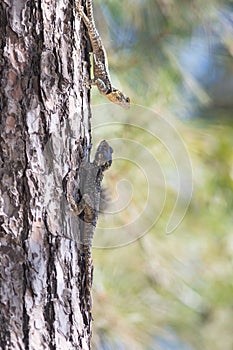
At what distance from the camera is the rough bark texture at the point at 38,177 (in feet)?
2.90

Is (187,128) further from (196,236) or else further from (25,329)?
(25,329)

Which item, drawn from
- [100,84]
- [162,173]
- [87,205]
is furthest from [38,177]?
[162,173]

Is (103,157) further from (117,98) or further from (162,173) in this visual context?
(162,173)

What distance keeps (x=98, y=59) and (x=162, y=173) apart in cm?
55

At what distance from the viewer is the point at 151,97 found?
1629 mm

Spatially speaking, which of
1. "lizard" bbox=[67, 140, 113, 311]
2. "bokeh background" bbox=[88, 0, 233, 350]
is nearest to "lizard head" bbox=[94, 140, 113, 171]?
"lizard" bbox=[67, 140, 113, 311]

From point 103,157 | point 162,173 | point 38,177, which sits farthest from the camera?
point 162,173

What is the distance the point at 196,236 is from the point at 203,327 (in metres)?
0.39

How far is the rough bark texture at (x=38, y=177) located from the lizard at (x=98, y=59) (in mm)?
36

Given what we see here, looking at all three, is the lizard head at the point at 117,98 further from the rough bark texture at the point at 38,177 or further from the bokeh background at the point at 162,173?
the bokeh background at the point at 162,173

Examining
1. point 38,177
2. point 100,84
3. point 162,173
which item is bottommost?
point 38,177

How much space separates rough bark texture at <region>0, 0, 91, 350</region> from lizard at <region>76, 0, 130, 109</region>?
36 mm

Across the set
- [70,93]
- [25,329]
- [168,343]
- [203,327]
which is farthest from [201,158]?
[25,329]

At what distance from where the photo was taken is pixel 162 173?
1.57 metres
